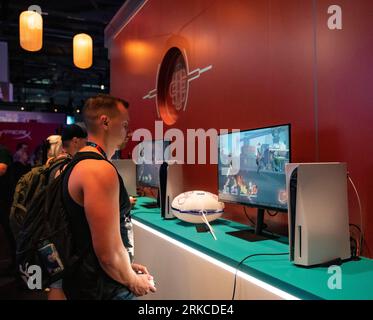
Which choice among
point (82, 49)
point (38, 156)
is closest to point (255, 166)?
point (82, 49)

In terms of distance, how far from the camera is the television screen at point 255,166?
61.9 inches

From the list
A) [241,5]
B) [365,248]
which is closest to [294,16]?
[241,5]

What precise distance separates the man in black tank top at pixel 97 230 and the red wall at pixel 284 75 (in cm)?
94

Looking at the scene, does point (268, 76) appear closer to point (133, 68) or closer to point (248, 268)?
point (248, 268)

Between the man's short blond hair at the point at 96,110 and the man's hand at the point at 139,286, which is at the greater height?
the man's short blond hair at the point at 96,110

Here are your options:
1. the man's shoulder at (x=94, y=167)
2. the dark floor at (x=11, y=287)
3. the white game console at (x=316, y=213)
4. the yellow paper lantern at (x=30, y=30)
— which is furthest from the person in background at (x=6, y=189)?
the white game console at (x=316, y=213)

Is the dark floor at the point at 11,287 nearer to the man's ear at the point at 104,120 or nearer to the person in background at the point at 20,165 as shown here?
the person in background at the point at 20,165

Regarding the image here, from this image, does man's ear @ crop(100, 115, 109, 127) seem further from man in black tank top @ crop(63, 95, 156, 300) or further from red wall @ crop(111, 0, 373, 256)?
red wall @ crop(111, 0, 373, 256)

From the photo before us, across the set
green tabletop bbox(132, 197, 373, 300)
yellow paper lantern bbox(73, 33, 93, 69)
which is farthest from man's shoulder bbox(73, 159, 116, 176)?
yellow paper lantern bbox(73, 33, 93, 69)

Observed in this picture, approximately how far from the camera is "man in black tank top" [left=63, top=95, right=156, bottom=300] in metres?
1.19

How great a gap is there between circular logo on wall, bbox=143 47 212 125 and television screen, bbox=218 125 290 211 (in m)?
1.16

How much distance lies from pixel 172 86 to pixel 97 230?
2414 mm

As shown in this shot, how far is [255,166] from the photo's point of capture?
5.70 ft

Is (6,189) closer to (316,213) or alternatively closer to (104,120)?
(104,120)
